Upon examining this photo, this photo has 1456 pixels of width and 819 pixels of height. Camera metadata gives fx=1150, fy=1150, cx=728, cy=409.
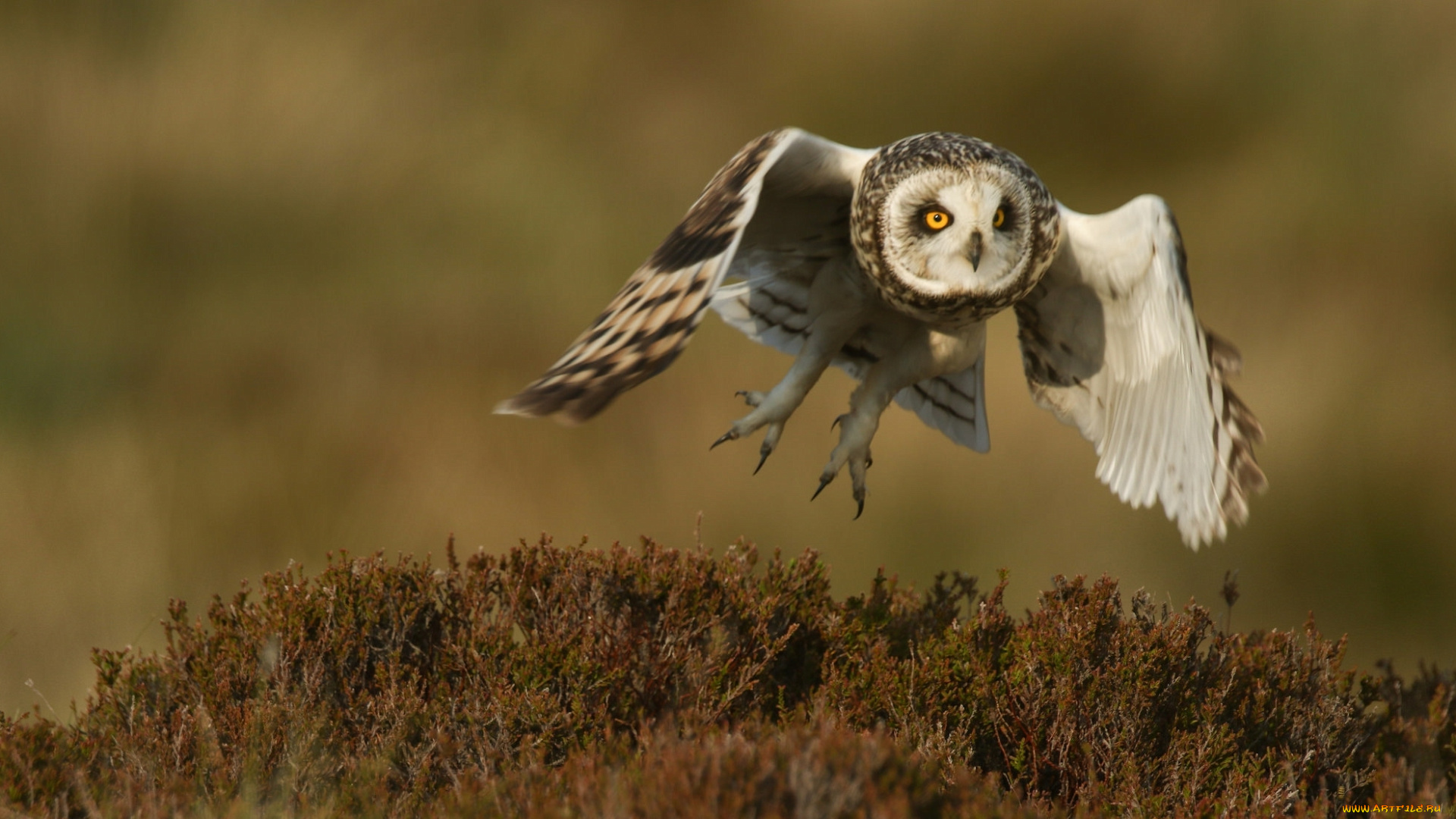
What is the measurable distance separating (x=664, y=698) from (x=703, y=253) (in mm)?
1330

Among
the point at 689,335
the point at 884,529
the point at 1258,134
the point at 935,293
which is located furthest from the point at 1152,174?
the point at 689,335

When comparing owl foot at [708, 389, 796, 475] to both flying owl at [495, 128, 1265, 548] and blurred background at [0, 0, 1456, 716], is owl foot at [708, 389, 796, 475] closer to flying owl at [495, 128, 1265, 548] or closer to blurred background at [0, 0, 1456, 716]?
flying owl at [495, 128, 1265, 548]

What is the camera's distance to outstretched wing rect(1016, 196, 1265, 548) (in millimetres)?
3387

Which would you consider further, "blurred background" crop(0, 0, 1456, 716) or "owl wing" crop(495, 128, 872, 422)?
"blurred background" crop(0, 0, 1456, 716)

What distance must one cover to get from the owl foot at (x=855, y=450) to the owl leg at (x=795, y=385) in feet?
0.59

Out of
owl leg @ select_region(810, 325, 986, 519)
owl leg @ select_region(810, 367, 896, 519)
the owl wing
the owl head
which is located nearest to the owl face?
the owl head

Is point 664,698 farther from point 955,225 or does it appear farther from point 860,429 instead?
point 955,225

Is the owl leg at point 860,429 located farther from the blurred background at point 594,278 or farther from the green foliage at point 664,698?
the blurred background at point 594,278

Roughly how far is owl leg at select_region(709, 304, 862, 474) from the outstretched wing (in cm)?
66

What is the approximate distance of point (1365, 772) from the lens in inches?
119

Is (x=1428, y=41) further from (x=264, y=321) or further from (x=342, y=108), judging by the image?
(x=264, y=321)

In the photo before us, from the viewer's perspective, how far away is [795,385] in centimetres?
365

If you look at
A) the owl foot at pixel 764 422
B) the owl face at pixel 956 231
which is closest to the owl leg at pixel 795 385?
the owl foot at pixel 764 422

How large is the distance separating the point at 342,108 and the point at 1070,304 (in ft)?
20.8
